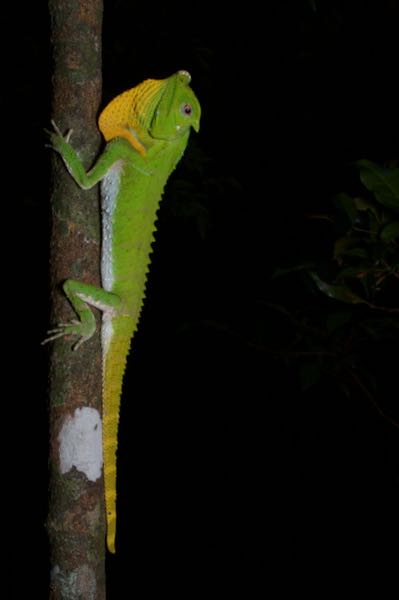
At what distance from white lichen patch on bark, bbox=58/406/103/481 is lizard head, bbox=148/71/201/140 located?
1054 mm

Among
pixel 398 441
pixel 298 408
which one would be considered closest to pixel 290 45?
pixel 298 408

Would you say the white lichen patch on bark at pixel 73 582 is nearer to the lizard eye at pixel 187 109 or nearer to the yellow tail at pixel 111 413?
the yellow tail at pixel 111 413

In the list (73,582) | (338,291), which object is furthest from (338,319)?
(73,582)

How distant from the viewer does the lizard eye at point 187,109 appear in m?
2.08

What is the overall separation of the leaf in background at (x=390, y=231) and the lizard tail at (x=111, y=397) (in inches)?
46.1

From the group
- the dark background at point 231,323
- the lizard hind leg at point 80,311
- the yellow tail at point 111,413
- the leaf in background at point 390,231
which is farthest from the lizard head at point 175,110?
the dark background at point 231,323

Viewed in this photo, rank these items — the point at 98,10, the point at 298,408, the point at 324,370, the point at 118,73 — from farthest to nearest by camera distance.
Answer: the point at 298,408 < the point at 118,73 < the point at 324,370 < the point at 98,10

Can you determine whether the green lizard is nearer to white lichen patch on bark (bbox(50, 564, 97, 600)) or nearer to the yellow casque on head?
the yellow casque on head

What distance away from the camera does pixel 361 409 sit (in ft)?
16.8

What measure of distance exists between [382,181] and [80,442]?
5.14 ft

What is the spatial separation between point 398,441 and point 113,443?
123 inches

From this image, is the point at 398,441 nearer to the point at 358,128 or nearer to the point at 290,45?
the point at 358,128

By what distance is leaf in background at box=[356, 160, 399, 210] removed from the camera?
7.64 feet

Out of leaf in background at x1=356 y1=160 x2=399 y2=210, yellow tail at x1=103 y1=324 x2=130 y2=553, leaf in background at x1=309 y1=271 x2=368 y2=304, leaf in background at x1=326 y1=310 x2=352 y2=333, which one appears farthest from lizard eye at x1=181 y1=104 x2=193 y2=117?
leaf in background at x1=326 y1=310 x2=352 y2=333
